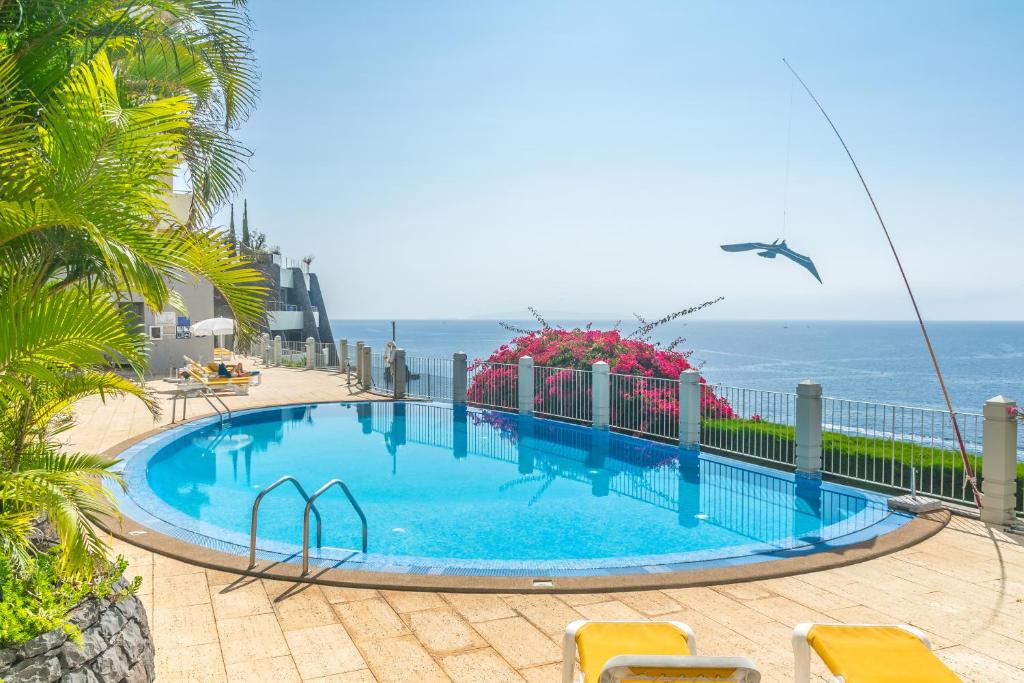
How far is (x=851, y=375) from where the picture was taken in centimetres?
7419

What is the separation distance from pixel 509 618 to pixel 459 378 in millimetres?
11823

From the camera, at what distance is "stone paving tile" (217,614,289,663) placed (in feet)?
14.2

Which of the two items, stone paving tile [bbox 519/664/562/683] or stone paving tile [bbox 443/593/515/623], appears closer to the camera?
stone paving tile [bbox 519/664/562/683]

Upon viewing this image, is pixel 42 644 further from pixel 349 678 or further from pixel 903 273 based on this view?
pixel 903 273

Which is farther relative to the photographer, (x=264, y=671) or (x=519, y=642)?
(x=519, y=642)

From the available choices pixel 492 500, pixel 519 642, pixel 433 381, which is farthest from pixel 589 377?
pixel 519 642

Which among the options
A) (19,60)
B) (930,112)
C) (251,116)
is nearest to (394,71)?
(251,116)

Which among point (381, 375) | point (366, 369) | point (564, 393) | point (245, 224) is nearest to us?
point (564, 393)

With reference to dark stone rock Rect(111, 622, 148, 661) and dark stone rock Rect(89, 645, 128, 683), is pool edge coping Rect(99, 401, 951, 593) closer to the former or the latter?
dark stone rock Rect(111, 622, 148, 661)

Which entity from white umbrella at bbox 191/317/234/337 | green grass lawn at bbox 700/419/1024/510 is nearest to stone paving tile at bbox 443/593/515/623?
green grass lawn at bbox 700/419/1024/510

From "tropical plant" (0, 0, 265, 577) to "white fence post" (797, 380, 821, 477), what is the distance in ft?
24.9

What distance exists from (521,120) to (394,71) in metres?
3.43

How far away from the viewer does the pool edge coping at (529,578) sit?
5.54m

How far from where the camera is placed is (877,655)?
3.03 metres
